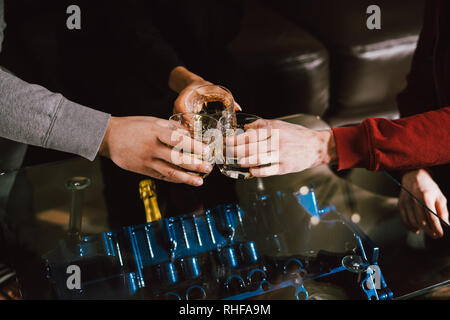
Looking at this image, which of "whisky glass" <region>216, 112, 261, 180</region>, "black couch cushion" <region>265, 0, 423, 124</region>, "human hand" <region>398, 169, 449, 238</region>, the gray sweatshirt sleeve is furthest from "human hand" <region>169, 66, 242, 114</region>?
"black couch cushion" <region>265, 0, 423, 124</region>

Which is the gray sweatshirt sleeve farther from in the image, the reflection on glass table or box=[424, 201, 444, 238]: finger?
box=[424, 201, 444, 238]: finger

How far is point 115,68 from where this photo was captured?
1712mm

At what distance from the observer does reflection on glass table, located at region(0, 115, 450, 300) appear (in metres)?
0.70

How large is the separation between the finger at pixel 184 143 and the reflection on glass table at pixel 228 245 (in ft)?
0.84

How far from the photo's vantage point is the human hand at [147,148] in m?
0.71

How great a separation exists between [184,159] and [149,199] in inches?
11.0

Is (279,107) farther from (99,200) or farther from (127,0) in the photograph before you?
(99,200)

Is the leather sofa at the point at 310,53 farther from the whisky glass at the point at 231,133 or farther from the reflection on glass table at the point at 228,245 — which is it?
the whisky glass at the point at 231,133

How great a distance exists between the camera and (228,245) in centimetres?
79

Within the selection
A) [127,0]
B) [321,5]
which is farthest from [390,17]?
[127,0]

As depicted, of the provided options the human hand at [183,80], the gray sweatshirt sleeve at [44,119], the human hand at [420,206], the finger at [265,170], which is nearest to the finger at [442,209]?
the human hand at [420,206]

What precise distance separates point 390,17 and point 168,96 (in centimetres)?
134

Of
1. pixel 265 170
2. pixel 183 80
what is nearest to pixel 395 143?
pixel 265 170

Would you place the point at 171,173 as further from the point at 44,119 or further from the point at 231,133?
the point at 44,119
